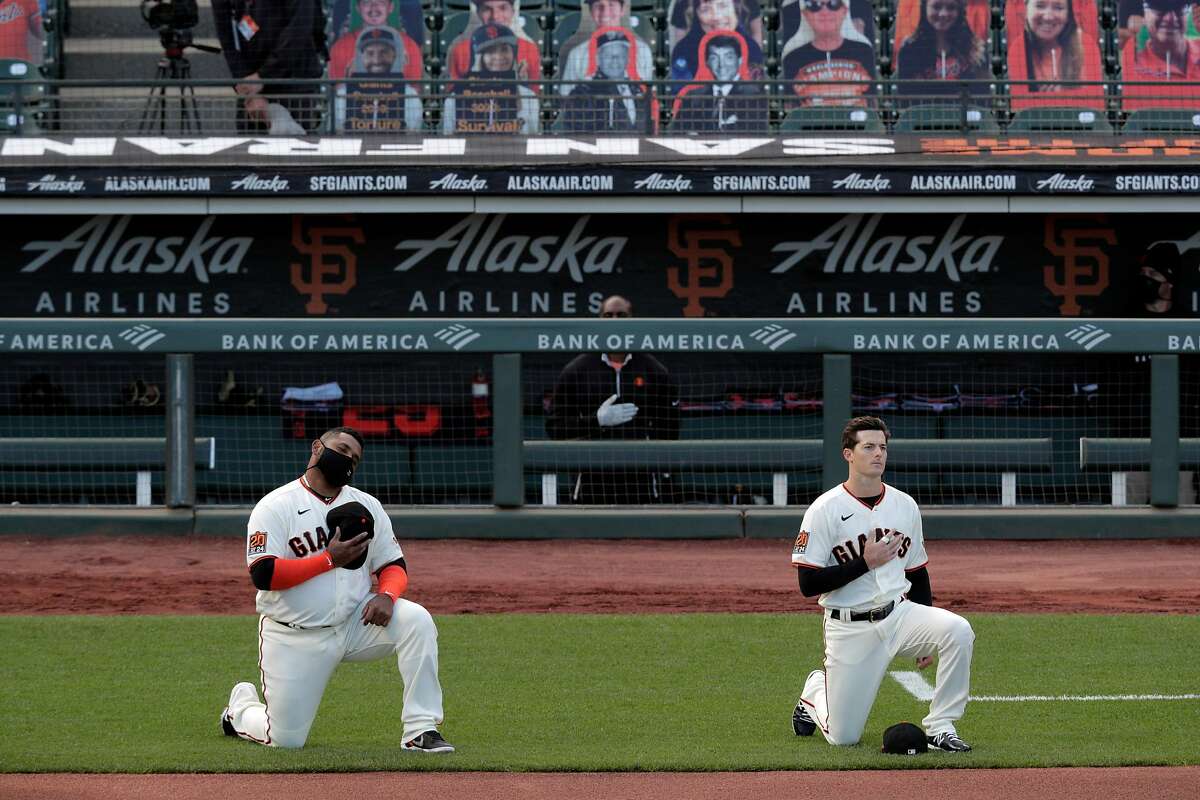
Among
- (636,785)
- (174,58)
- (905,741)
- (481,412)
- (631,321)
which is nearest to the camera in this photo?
(636,785)

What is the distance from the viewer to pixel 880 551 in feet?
19.1

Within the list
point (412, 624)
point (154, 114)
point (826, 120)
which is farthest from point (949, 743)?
point (154, 114)

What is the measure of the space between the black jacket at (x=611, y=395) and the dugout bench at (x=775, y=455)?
0.32 feet

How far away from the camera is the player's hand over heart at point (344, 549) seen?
581 centimetres

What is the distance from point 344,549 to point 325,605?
0.30m

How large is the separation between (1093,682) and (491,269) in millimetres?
10450

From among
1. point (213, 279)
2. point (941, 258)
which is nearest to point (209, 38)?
point (213, 279)

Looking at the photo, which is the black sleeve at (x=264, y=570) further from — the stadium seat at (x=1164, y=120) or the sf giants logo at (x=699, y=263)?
the stadium seat at (x=1164, y=120)

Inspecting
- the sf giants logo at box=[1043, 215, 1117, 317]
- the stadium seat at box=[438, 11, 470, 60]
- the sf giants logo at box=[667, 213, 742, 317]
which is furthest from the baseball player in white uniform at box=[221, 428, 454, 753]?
the stadium seat at box=[438, 11, 470, 60]

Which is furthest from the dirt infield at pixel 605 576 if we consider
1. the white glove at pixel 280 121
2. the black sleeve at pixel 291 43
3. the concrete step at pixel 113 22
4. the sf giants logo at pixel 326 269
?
the concrete step at pixel 113 22

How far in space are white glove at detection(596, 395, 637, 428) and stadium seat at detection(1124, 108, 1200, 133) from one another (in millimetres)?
7462

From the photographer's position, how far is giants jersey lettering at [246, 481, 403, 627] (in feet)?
19.4

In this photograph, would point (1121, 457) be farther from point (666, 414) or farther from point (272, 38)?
point (272, 38)

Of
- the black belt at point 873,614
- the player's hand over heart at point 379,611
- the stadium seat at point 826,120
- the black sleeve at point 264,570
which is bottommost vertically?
the black belt at point 873,614
